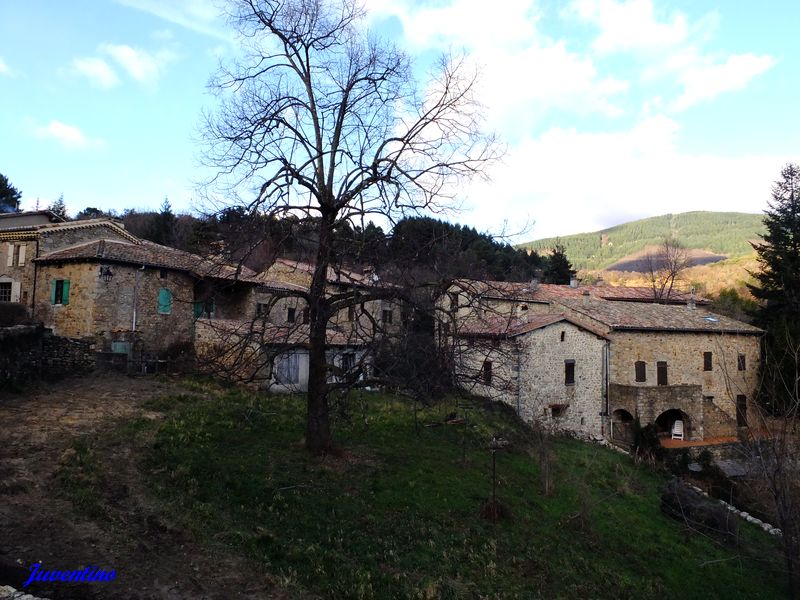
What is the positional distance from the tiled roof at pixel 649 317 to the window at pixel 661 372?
2.06 metres

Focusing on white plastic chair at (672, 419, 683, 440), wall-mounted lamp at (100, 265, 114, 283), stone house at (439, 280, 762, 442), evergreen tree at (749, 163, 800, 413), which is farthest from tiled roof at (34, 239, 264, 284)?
evergreen tree at (749, 163, 800, 413)

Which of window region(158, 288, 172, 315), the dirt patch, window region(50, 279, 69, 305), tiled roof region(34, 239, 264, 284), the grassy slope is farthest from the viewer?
window region(158, 288, 172, 315)

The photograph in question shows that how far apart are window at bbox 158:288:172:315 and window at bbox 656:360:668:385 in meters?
26.7

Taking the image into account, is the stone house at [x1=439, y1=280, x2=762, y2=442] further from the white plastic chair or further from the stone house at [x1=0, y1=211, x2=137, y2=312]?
the stone house at [x1=0, y1=211, x2=137, y2=312]

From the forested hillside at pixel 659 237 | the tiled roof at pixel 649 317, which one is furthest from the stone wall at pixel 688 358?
the forested hillside at pixel 659 237

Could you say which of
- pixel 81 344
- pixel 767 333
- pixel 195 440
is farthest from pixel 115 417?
pixel 767 333

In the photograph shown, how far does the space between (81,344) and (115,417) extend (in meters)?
6.85

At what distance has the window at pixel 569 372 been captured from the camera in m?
27.1

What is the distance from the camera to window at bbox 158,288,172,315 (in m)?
25.4

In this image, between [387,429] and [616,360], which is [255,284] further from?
→ [616,360]

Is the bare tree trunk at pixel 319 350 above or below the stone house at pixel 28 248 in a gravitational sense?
below

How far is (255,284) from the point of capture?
27953mm

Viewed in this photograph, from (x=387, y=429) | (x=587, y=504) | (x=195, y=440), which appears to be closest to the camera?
(x=195, y=440)

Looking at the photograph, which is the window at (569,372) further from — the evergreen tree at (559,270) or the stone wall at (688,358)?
the evergreen tree at (559,270)
